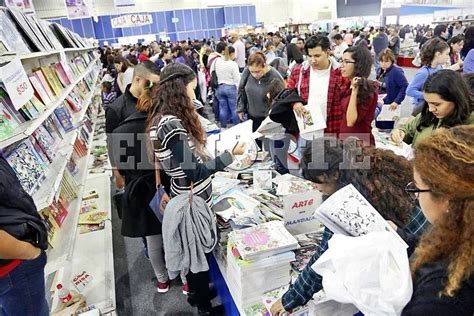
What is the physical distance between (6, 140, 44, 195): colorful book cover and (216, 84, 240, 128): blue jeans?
4.08 meters

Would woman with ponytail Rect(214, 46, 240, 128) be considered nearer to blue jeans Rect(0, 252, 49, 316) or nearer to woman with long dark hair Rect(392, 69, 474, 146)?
woman with long dark hair Rect(392, 69, 474, 146)

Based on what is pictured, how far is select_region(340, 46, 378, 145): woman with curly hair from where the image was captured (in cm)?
244

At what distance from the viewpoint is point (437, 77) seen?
6.52 feet

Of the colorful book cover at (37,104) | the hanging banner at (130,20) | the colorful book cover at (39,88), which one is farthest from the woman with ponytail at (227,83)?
the hanging banner at (130,20)

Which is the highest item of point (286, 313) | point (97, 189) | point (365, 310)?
point (365, 310)

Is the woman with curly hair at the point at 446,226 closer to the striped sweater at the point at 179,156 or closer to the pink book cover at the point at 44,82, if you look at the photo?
the striped sweater at the point at 179,156

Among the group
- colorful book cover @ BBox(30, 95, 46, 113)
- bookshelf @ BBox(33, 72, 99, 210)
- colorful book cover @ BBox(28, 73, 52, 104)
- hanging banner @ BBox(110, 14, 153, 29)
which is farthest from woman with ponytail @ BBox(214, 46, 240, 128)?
hanging banner @ BBox(110, 14, 153, 29)

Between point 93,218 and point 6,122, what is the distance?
1.78 metres

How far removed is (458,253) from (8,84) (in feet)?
5.91

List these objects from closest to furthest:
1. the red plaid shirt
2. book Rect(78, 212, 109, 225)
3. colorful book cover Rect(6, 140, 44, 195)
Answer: colorful book cover Rect(6, 140, 44, 195) < the red plaid shirt < book Rect(78, 212, 109, 225)

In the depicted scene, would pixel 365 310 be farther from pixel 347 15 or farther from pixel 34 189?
pixel 347 15

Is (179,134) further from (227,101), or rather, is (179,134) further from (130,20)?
(130,20)

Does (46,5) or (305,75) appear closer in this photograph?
(305,75)

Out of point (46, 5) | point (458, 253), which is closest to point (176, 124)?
point (458, 253)
